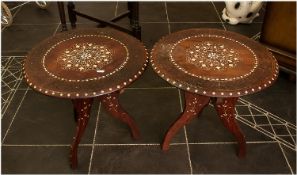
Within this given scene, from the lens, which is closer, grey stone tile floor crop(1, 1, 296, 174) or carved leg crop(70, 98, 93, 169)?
carved leg crop(70, 98, 93, 169)

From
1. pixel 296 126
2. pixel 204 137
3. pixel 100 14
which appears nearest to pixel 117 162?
pixel 204 137

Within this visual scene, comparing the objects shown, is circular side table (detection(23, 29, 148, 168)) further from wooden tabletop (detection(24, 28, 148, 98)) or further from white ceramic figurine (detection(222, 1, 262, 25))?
white ceramic figurine (detection(222, 1, 262, 25))

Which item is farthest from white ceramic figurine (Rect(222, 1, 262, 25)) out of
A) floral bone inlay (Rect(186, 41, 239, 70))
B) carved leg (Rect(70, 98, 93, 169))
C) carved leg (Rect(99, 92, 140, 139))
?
carved leg (Rect(70, 98, 93, 169))

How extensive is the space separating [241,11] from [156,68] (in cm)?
180

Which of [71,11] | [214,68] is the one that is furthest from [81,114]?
[71,11]

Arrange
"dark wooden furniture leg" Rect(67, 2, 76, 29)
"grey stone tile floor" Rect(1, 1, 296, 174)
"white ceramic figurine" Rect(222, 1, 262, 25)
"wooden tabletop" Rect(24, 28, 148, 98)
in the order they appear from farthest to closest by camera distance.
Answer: "white ceramic figurine" Rect(222, 1, 262, 25) < "dark wooden furniture leg" Rect(67, 2, 76, 29) < "grey stone tile floor" Rect(1, 1, 296, 174) < "wooden tabletop" Rect(24, 28, 148, 98)

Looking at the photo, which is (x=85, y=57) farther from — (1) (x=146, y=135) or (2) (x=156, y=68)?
(1) (x=146, y=135)

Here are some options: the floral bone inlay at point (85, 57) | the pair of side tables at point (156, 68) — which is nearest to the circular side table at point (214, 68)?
the pair of side tables at point (156, 68)

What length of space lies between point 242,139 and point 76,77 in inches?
37.2

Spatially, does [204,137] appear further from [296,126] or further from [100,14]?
[100,14]

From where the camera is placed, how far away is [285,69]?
7.53 ft

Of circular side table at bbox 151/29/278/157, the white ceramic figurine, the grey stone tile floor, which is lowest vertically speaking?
the grey stone tile floor

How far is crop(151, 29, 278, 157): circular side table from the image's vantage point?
1.38 metres

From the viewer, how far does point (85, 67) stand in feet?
4.91
